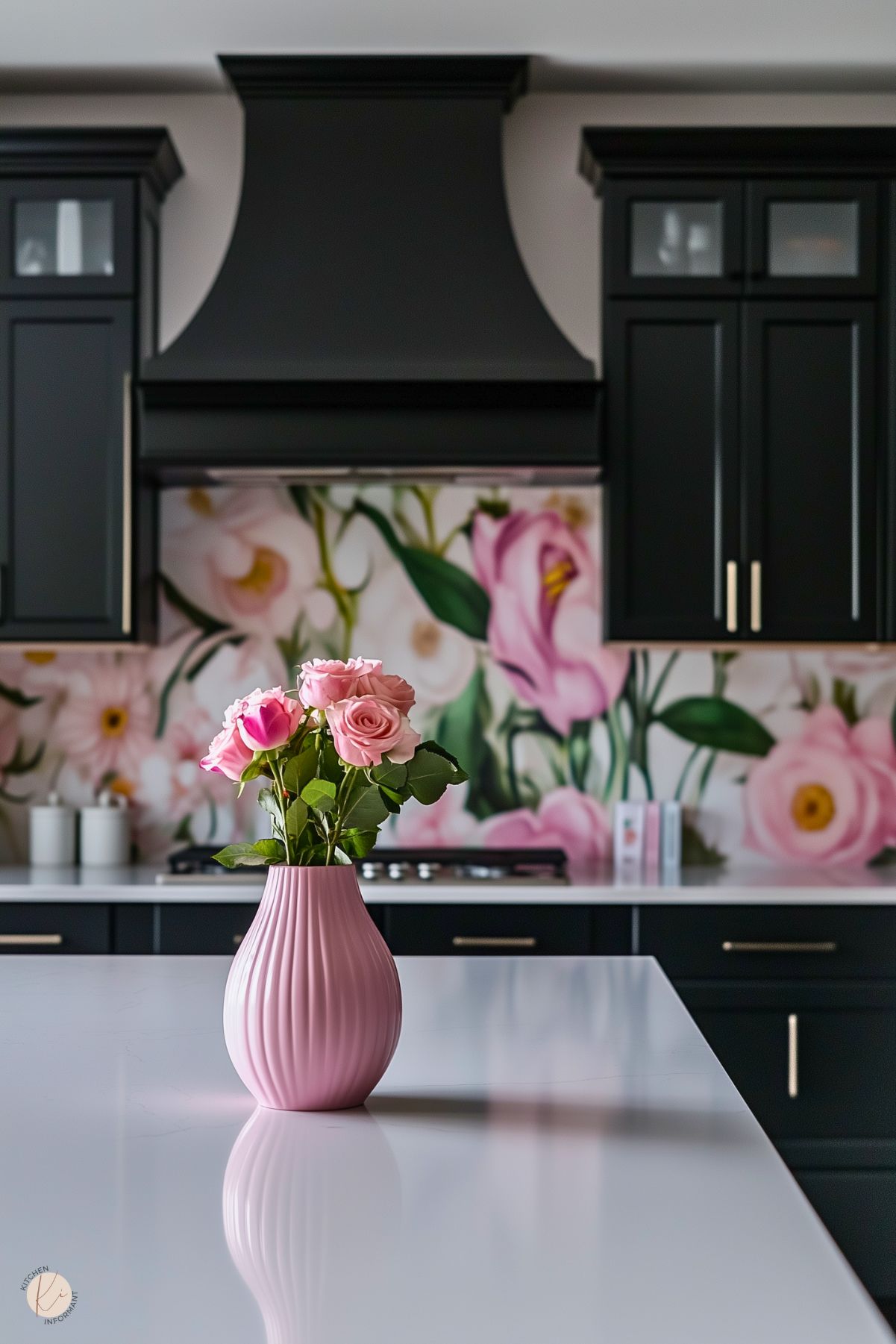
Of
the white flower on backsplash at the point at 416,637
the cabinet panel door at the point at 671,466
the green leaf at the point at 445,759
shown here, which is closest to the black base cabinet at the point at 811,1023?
the cabinet panel door at the point at 671,466

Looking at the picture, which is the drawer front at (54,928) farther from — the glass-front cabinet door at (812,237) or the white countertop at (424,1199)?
the glass-front cabinet door at (812,237)

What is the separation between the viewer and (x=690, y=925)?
293 cm

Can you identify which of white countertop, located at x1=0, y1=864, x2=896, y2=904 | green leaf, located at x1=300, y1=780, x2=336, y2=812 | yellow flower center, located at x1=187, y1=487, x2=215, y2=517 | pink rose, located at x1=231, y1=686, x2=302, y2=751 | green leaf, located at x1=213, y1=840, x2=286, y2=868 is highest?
yellow flower center, located at x1=187, y1=487, x2=215, y2=517

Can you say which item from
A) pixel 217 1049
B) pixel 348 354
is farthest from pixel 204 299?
pixel 217 1049

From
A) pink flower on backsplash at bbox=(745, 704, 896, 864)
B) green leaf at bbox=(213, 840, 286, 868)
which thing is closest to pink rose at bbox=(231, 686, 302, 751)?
green leaf at bbox=(213, 840, 286, 868)

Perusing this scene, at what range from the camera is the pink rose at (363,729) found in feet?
3.84

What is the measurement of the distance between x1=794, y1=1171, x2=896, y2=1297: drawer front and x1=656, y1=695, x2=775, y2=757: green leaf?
3.56 ft

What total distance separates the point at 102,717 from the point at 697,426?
1768mm

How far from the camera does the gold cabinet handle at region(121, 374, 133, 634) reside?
3.18 metres

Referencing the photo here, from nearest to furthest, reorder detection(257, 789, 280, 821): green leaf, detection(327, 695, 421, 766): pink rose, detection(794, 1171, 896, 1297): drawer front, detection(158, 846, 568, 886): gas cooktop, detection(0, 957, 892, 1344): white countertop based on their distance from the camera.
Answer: detection(0, 957, 892, 1344): white countertop < detection(327, 695, 421, 766): pink rose < detection(257, 789, 280, 821): green leaf < detection(794, 1171, 896, 1297): drawer front < detection(158, 846, 568, 886): gas cooktop

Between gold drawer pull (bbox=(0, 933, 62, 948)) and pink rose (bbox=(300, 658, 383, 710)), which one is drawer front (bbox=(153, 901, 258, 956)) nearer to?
gold drawer pull (bbox=(0, 933, 62, 948))

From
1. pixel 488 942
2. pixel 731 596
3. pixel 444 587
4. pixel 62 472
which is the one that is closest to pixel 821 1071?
pixel 488 942

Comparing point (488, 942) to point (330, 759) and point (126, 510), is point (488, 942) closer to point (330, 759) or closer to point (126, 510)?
point (126, 510)

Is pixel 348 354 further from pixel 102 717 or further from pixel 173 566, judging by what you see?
pixel 102 717
